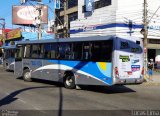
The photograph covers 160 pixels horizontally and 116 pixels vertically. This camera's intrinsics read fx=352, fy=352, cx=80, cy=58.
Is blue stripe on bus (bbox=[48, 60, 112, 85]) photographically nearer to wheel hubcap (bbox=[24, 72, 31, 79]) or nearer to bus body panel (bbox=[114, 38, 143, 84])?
bus body panel (bbox=[114, 38, 143, 84])

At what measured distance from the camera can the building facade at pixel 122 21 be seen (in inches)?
1500

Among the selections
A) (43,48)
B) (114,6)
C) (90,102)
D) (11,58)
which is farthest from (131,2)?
(90,102)

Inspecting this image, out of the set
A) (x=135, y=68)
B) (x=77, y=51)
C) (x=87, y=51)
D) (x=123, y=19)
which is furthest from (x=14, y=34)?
(x=135, y=68)

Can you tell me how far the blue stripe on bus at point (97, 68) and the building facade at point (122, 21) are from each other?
63.7 feet

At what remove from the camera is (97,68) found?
1694cm

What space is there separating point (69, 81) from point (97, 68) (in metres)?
2.57

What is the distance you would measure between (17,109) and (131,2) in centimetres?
3074

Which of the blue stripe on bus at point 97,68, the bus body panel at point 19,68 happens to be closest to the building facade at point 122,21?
the bus body panel at point 19,68

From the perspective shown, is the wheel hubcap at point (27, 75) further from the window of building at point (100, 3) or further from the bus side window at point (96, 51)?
the window of building at point (100, 3)

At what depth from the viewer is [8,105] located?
12344 millimetres

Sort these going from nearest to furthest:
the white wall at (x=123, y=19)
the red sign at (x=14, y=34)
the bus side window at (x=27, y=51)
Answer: the bus side window at (x=27, y=51) < the white wall at (x=123, y=19) < the red sign at (x=14, y=34)

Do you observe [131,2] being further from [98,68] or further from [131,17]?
[98,68]

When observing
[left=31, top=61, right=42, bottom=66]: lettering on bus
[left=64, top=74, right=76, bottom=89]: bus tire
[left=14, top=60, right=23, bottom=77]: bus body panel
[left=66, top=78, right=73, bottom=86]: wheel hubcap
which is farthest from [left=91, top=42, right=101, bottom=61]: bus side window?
[left=14, top=60, right=23, bottom=77]: bus body panel

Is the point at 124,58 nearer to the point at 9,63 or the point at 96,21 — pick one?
the point at 9,63
